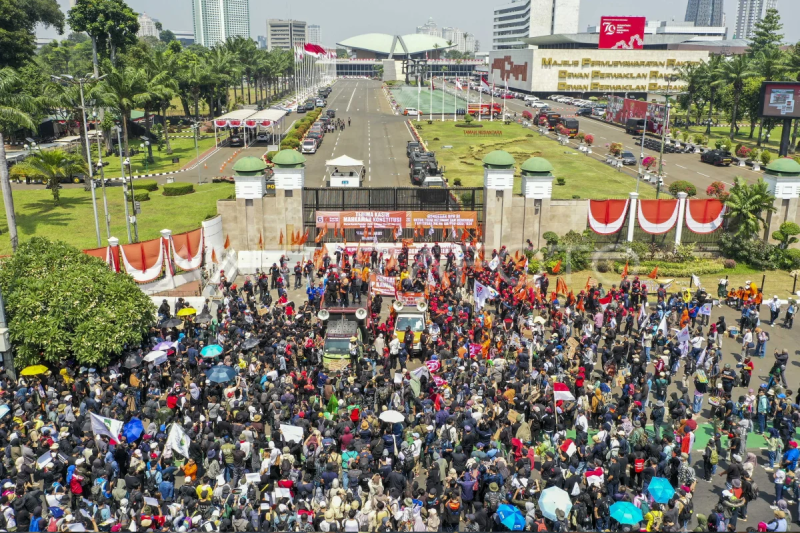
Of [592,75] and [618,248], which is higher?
[592,75]

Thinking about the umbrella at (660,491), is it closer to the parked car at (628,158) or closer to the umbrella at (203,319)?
the umbrella at (203,319)

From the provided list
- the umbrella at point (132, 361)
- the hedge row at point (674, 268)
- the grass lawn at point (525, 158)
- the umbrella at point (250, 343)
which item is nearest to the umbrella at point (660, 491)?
the umbrella at point (250, 343)

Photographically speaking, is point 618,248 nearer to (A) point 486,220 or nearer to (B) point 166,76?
(A) point 486,220

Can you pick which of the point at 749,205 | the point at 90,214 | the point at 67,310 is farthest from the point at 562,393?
the point at 90,214

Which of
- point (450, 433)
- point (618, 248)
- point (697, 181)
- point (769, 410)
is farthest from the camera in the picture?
point (697, 181)

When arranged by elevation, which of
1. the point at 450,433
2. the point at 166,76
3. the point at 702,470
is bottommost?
the point at 702,470

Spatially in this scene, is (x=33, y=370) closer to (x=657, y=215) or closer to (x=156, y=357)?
(x=156, y=357)

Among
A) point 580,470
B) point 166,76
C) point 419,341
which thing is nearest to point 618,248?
point 419,341
